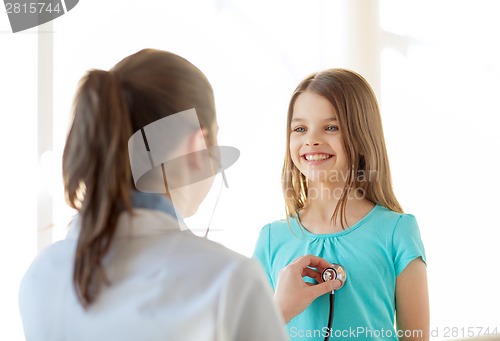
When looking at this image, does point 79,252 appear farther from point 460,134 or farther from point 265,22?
point 460,134

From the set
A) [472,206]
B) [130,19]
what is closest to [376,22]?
[472,206]

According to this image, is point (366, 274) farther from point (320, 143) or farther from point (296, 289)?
point (320, 143)

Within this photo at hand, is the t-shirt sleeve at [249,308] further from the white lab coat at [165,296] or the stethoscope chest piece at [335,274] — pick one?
the stethoscope chest piece at [335,274]

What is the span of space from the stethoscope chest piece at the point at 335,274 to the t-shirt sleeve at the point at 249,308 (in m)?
0.68

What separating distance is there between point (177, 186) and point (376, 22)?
2181 millimetres

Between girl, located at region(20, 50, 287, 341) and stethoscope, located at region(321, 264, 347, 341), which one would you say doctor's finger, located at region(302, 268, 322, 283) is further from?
girl, located at region(20, 50, 287, 341)

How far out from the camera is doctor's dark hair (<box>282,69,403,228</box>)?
5.00 feet

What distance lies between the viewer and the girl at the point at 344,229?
1.45 meters

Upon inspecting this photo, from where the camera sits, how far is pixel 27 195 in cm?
188

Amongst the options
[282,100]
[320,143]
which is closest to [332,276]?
[320,143]

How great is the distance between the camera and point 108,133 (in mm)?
775

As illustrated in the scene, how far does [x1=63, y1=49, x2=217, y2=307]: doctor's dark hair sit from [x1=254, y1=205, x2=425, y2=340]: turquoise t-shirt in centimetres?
78

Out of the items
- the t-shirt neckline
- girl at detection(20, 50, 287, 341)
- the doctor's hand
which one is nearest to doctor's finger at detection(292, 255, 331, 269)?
the doctor's hand

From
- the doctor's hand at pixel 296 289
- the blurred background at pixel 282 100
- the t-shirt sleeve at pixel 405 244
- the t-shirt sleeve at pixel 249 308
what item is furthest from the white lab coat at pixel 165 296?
the blurred background at pixel 282 100
